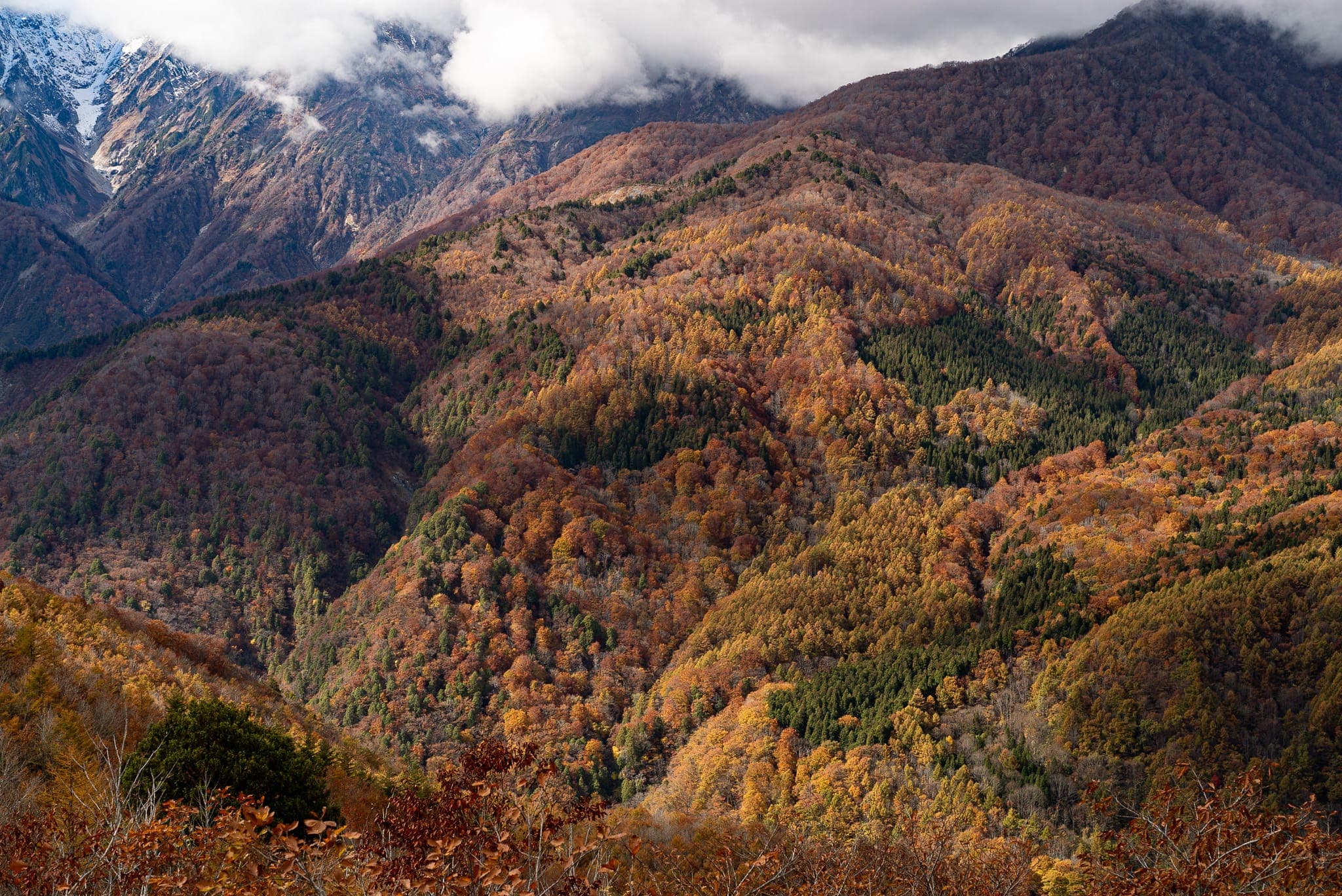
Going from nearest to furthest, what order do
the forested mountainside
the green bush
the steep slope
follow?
the steep slope, the green bush, the forested mountainside

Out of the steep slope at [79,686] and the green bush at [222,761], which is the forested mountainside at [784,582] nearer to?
the green bush at [222,761]

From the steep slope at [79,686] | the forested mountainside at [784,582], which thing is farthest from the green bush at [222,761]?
the forested mountainside at [784,582]

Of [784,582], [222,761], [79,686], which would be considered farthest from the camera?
[784,582]

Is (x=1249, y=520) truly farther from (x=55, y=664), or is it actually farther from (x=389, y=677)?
(x=55, y=664)

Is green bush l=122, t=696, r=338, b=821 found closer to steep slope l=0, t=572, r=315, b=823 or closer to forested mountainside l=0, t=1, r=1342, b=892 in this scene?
steep slope l=0, t=572, r=315, b=823

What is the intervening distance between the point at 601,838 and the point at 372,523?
601ft

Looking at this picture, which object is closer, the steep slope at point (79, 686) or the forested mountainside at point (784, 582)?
the steep slope at point (79, 686)

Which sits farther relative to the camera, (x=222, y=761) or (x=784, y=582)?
(x=784, y=582)

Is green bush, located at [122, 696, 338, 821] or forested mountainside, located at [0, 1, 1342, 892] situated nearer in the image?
green bush, located at [122, 696, 338, 821]

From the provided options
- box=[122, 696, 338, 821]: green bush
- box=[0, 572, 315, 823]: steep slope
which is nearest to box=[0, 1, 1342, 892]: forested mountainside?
box=[122, 696, 338, 821]: green bush

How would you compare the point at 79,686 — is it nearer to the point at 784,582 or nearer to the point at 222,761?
the point at 222,761

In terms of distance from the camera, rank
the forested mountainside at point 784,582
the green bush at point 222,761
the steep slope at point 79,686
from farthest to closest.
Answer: the forested mountainside at point 784,582 < the green bush at point 222,761 < the steep slope at point 79,686

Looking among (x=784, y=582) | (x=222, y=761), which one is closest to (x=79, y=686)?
(x=222, y=761)

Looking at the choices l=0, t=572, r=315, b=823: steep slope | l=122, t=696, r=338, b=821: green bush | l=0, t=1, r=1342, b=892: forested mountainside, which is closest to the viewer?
l=0, t=572, r=315, b=823: steep slope
